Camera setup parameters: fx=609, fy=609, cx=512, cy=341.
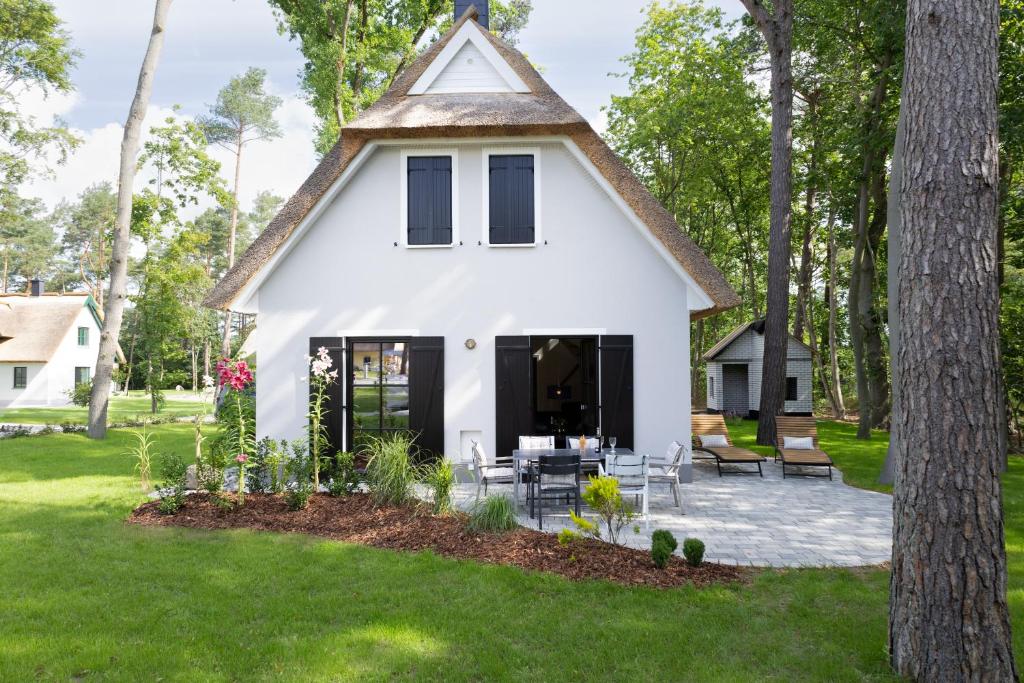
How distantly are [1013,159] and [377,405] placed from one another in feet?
46.9

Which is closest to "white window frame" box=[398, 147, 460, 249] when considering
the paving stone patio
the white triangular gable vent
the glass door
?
the white triangular gable vent

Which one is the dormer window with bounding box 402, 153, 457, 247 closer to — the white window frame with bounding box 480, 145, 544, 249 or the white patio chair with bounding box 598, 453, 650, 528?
the white window frame with bounding box 480, 145, 544, 249

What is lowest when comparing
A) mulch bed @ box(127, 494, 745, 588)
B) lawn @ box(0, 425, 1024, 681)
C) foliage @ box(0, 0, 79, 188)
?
lawn @ box(0, 425, 1024, 681)

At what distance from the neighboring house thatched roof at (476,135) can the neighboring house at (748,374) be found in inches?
545

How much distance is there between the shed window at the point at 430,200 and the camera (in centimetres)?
1012

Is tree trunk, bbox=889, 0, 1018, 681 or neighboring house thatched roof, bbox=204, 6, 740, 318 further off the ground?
neighboring house thatched roof, bbox=204, 6, 740, 318

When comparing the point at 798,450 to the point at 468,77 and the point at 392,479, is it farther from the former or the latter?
the point at 468,77

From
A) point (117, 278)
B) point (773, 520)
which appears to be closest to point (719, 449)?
point (773, 520)

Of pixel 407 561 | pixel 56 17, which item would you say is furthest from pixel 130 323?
pixel 407 561

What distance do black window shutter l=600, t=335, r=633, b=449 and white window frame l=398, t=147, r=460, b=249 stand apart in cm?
310

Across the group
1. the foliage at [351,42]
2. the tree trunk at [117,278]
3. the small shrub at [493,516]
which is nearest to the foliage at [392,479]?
the small shrub at [493,516]

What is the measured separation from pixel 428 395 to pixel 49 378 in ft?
97.3

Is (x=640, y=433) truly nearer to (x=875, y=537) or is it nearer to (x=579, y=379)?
(x=875, y=537)

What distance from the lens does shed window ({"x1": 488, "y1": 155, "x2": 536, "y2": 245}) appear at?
397 inches
